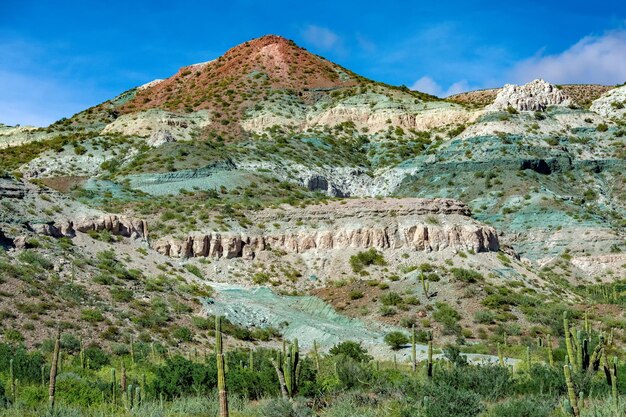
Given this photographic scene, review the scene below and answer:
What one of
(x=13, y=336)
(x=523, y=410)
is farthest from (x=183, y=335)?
(x=523, y=410)

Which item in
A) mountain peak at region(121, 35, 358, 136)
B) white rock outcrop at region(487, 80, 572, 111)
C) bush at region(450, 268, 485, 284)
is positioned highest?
mountain peak at region(121, 35, 358, 136)

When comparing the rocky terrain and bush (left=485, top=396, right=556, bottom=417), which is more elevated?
the rocky terrain

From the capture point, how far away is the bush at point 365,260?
1977 inches

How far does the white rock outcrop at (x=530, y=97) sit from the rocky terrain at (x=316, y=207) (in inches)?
9.7

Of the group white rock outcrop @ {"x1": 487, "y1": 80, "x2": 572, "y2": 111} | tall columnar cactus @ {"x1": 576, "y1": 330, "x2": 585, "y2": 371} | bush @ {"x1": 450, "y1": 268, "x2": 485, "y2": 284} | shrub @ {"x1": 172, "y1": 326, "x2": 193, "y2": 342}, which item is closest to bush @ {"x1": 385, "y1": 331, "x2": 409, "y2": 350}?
shrub @ {"x1": 172, "y1": 326, "x2": 193, "y2": 342}

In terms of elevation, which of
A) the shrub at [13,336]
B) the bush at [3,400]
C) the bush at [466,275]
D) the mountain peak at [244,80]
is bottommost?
the bush at [3,400]

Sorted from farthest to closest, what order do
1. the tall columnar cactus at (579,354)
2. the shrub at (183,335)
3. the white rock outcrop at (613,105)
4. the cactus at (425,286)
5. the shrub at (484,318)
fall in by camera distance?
the white rock outcrop at (613,105) < the cactus at (425,286) < the shrub at (484,318) < the shrub at (183,335) < the tall columnar cactus at (579,354)

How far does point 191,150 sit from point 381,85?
141ft

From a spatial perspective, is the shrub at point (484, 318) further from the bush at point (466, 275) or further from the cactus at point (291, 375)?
the cactus at point (291, 375)

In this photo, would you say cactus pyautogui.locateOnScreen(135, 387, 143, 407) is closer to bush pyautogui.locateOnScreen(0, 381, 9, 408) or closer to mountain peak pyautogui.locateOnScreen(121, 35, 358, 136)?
bush pyautogui.locateOnScreen(0, 381, 9, 408)

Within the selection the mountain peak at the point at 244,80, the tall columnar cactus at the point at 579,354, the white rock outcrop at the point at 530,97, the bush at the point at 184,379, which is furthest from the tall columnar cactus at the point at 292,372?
the mountain peak at the point at 244,80

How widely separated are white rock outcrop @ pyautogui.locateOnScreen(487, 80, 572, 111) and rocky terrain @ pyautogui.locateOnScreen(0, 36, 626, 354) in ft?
0.81

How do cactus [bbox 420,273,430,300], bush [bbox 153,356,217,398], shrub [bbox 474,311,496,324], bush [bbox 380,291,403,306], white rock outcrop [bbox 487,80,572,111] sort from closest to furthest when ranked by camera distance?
bush [bbox 153,356,217,398]
shrub [bbox 474,311,496,324]
bush [bbox 380,291,403,306]
cactus [bbox 420,273,430,300]
white rock outcrop [bbox 487,80,572,111]

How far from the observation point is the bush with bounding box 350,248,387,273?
50.2 meters
